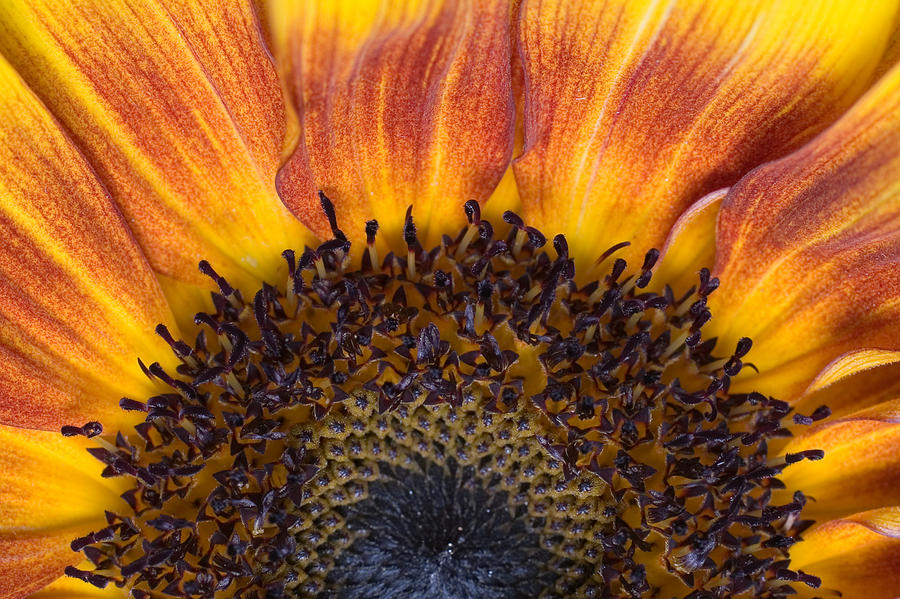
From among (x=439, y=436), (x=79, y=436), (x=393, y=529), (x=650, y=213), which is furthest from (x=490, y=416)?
(x=79, y=436)

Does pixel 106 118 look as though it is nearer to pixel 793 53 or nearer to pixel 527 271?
pixel 527 271

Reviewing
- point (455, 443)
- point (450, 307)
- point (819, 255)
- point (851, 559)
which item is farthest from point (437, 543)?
point (819, 255)

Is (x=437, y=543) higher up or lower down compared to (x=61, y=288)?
lower down

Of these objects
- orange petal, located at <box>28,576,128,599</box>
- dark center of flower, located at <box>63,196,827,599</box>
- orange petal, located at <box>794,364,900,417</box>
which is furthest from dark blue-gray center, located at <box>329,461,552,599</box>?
orange petal, located at <box>794,364,900,417</box>

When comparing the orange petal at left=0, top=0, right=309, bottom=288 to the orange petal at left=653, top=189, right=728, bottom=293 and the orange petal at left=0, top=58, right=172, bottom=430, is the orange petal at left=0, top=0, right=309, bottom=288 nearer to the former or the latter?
the orange petal at left=0, top=58, right=172, bottom=430

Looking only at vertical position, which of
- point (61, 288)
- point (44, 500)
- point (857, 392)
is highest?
point (61, 288)

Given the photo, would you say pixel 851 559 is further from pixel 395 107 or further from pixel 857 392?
pixel 395 107
